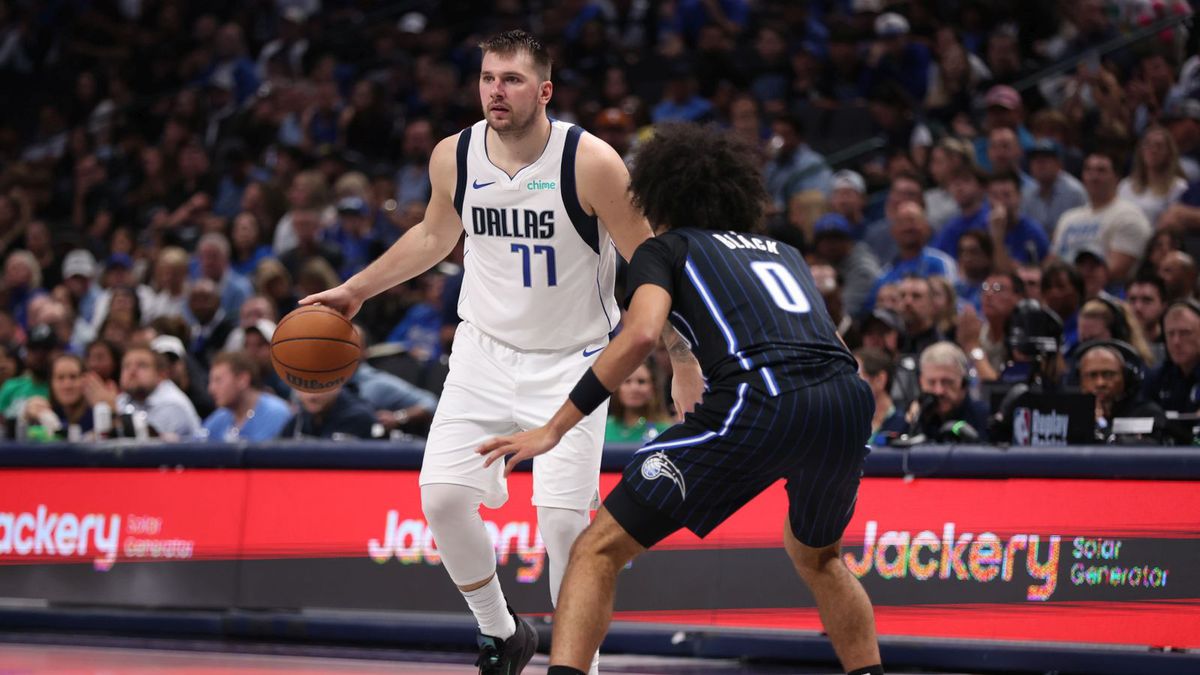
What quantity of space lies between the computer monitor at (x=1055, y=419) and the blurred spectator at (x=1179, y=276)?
241 centimetres

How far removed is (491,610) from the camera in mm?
6051

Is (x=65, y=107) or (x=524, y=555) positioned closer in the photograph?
(x=524, y=555)

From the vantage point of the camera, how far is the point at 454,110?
15.6 metres

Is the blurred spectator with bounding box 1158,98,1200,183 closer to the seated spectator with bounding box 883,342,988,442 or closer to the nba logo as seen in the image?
the seated spectator with bounding box 883,342,988,442

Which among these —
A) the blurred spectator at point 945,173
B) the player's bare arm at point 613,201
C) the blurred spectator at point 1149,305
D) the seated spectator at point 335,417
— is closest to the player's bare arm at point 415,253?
the player's bare arm at point 613,201

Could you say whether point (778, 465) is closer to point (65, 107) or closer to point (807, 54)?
point (807, 54)

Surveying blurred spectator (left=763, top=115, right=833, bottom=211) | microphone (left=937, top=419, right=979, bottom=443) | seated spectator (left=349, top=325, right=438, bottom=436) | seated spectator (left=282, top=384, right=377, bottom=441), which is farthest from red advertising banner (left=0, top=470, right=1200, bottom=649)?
blurred spectator (left=763, top=115, right=833, bottom=211)

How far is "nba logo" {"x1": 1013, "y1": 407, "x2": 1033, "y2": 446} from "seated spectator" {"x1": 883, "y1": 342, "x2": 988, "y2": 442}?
0.65 meters

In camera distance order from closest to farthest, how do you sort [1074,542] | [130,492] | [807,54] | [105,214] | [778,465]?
[778,465], [1074,542], [130,492], [807,54], [105,214]

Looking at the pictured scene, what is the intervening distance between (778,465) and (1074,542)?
9.03 ft

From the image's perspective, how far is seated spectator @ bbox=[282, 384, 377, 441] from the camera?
9352 millimetres

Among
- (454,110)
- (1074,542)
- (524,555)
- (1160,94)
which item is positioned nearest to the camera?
(1074,542)

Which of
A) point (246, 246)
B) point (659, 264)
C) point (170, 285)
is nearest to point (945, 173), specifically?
point (246, 246)

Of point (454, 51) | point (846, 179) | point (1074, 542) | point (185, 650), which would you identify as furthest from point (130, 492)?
point (454, 51)
